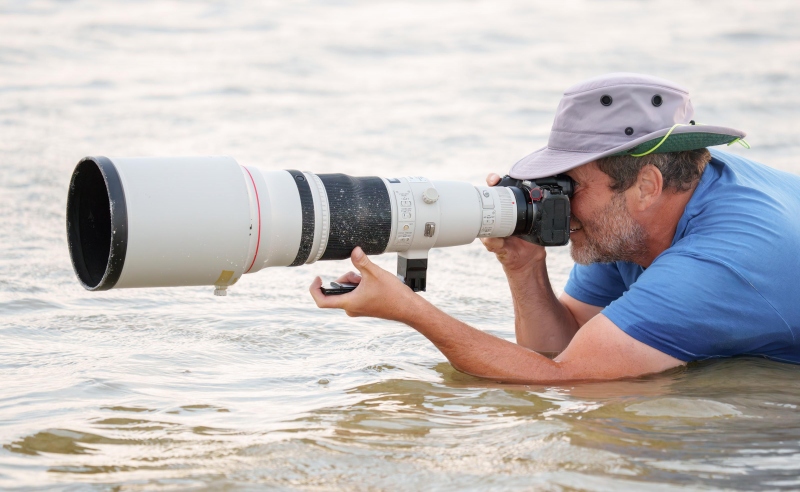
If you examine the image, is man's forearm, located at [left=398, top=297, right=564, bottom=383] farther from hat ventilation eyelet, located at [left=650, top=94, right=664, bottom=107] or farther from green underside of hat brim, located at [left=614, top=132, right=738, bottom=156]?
hat ventilation eyelet, located at [left=650, top=94, right=664, bottom=107]

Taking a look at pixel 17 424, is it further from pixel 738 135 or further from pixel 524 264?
pixel 738 135

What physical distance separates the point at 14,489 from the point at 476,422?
3.88 feet

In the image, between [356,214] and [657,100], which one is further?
[657,100]

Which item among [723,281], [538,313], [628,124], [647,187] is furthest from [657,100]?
[538,313]

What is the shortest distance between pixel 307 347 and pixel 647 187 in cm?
135

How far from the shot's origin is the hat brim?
288cm

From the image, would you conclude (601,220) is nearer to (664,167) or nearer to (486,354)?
(664,167)

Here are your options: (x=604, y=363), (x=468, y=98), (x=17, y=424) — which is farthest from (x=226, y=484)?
(x=468, y=98)

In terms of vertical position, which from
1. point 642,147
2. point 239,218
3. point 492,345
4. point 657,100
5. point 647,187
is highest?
point 657,100

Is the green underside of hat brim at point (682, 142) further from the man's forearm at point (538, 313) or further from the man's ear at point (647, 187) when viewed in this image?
the man's forearm at point (538, 313)

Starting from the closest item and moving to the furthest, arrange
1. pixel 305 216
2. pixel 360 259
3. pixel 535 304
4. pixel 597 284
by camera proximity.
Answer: pixel 305 216 < pixel 360 259 < pixel 535 304 < pixel 597 284

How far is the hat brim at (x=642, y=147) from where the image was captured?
2.88m

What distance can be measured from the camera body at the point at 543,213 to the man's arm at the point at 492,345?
27 centimetres

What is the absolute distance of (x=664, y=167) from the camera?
300 cm
